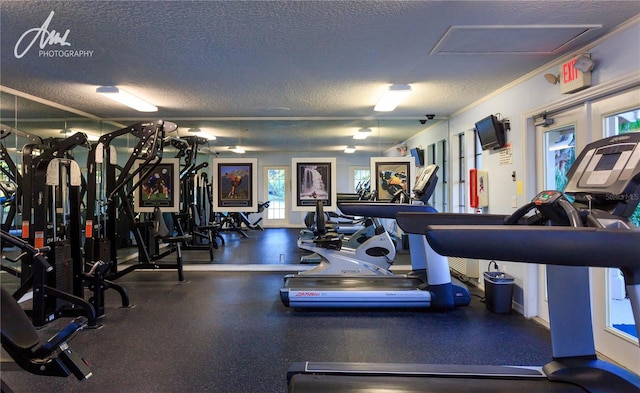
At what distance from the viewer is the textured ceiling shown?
2311 mm

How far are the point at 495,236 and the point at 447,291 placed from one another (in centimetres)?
307

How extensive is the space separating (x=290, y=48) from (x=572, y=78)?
94.9 inches

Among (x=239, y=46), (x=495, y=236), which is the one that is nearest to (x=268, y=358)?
(x=495, y=236)

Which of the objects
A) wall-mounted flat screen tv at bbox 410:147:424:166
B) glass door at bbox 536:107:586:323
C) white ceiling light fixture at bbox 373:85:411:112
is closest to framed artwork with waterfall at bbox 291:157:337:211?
white ceiling light fixture at bbox 373:85:411:112

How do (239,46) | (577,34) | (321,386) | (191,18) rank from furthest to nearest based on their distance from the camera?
(239,46)
(577,34)
(191,18)
(321,386)

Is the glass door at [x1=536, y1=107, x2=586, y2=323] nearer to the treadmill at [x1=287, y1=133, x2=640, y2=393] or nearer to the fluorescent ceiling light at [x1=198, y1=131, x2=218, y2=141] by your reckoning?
the treadmill at [x1=287, y1=133, x2=640, y2=393]

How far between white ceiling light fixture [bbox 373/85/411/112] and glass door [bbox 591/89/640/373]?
1.83 meters

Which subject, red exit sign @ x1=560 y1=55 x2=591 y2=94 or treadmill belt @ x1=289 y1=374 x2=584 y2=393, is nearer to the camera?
treadmill belt @ x1=289 y1=374 x2=584 y2=393

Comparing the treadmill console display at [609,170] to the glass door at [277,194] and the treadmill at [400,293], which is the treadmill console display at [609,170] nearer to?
the treadmill at [400,293]

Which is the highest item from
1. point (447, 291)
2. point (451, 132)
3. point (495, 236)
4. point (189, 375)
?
point (451, 132)

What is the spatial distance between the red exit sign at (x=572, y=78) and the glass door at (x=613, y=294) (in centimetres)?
19

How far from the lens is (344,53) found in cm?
307

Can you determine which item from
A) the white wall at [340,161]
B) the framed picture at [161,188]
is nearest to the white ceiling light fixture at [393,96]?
the white wall at [340,161]

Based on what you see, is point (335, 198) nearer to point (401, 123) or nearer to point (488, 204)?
point (401, 123)
